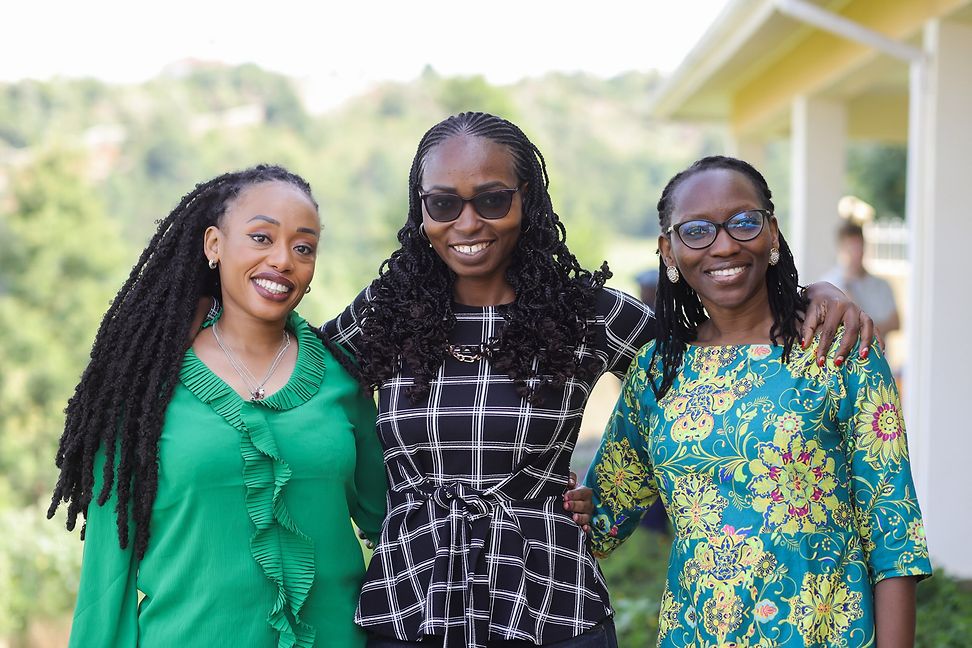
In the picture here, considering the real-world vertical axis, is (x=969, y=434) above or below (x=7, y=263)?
below

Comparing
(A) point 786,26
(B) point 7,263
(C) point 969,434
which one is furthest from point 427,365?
(B) point 7,263

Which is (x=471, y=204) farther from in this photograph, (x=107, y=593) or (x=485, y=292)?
(x=107, y=593)

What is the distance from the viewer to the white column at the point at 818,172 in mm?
8922

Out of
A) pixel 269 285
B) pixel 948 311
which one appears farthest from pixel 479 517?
pixel 948 311

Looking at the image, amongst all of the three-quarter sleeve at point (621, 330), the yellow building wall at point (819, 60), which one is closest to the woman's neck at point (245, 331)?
the three-quarter sleeve at point (621, 330)

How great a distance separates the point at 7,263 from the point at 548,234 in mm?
16806

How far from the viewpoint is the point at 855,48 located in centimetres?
752

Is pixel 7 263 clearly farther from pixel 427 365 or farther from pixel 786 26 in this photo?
pixel 427 365

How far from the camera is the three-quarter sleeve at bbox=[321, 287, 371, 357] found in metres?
3.01

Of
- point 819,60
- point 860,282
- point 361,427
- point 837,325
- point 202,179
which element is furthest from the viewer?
point 202,179

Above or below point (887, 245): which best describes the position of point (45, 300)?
below

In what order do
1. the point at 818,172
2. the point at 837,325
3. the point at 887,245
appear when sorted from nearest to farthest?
the point at 837,325 → the point at 818,172 → the point at 887,245

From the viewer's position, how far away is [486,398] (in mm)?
2625

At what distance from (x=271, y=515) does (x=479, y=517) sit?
1.63 ft
